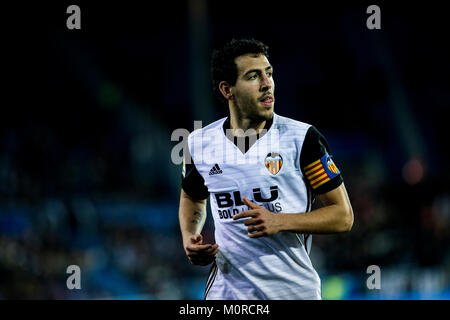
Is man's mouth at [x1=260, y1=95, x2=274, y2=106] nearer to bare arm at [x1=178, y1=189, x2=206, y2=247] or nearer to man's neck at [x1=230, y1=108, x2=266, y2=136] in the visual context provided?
man's neck at [x1=230, y1=108, x2=266, y2=136]

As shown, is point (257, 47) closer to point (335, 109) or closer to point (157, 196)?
point (157, 196)

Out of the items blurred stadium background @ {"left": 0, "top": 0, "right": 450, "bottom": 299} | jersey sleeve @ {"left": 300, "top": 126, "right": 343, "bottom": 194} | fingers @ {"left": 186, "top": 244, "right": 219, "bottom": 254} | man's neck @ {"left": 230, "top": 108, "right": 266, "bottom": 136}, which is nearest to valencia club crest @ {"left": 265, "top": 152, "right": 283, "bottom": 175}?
jersey sleeve @ {"left": 300, "top": 126, "right": 343, "bottom": 194}

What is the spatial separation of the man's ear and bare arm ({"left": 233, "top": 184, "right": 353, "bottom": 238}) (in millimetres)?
884

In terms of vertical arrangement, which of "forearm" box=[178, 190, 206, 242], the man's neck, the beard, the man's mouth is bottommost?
"forearm" box=[178, 190, 206, 242]

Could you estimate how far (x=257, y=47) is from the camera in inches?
155

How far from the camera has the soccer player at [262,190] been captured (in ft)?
11.9

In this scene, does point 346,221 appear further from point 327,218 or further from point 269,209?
point 269,209

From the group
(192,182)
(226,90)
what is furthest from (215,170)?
(226,90)

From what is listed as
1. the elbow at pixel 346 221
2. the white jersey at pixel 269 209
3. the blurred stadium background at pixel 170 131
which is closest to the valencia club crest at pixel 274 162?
the white jersey at pixel 269 209

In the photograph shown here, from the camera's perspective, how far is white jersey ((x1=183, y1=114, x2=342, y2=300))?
3.71 metres

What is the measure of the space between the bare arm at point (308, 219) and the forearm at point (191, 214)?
0.80 meters

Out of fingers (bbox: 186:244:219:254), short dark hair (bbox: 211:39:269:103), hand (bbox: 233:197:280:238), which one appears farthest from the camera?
short dark hair (bbox: 211:39:269:103)
